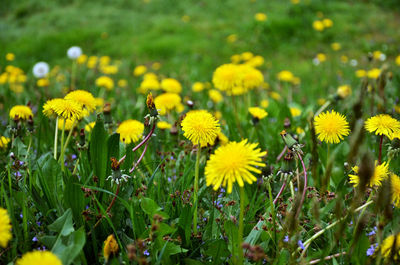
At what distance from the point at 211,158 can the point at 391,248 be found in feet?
1.64

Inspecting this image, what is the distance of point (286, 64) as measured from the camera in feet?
17.8

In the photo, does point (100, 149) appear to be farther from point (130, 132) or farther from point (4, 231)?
point (4, 231)

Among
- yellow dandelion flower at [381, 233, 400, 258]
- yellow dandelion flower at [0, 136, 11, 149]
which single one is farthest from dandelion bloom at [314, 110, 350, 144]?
yellow dandelion flower at [0, 136, 11, 149]

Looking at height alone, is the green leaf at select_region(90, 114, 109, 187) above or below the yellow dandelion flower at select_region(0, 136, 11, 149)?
above

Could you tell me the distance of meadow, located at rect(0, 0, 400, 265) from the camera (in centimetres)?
93

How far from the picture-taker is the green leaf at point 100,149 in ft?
4.06

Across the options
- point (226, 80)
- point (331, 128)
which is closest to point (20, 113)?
point (226, 80)

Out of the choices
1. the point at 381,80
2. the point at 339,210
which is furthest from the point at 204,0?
the point at 339,210

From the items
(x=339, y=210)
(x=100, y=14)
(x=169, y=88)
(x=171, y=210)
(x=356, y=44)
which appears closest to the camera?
(x=339, y=210)

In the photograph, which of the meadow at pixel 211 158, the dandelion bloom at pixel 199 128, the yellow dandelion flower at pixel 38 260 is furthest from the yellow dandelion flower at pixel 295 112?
the yellow dandelion flower at pixel 38 260

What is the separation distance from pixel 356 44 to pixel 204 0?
4428mm

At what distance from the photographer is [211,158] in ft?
2.89

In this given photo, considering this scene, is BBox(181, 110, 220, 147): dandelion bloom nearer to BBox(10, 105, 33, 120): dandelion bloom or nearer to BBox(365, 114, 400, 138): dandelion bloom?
BBox(365, 114, 400, 138): dandelion bloom

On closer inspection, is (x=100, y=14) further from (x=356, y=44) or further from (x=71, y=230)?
(x=71, y=230)
